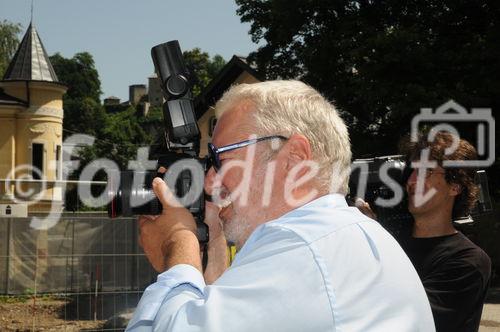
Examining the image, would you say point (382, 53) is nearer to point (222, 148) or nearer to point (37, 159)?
point (222, 148)

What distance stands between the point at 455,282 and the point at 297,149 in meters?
1.56

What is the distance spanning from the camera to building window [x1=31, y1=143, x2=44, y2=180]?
37312 millimetres

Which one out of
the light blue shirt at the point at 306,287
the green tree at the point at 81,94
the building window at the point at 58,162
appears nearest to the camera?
the light blue shirt at the point at 306,287

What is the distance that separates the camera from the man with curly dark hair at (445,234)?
296cm

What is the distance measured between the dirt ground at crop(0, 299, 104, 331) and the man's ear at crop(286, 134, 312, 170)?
12.6 meters

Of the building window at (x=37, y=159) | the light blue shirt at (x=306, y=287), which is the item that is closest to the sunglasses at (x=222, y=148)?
the light blue shirt at (x=306, y=287)

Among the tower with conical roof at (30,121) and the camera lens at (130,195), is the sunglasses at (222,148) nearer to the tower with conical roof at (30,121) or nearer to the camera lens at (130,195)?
the camera lens at (130,195)

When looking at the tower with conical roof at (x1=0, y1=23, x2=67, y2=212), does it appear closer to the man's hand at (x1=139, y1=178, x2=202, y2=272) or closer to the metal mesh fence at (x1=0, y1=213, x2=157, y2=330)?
the metal mesh fence at (x1=0, y1=213, x2=157, y2=330)

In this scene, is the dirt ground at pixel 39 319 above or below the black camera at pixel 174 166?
below

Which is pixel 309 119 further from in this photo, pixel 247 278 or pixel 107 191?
pixel 107 191

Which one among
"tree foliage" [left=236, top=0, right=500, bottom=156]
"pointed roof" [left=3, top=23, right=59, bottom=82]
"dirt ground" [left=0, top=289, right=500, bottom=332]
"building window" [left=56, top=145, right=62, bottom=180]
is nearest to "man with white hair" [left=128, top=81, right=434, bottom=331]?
"dirt ground" [left=0, top=289, right=500, bottom=332]

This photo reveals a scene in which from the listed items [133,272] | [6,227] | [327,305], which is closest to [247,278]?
[327,305]

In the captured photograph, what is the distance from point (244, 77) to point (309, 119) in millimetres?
32222

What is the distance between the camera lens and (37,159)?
123ft
